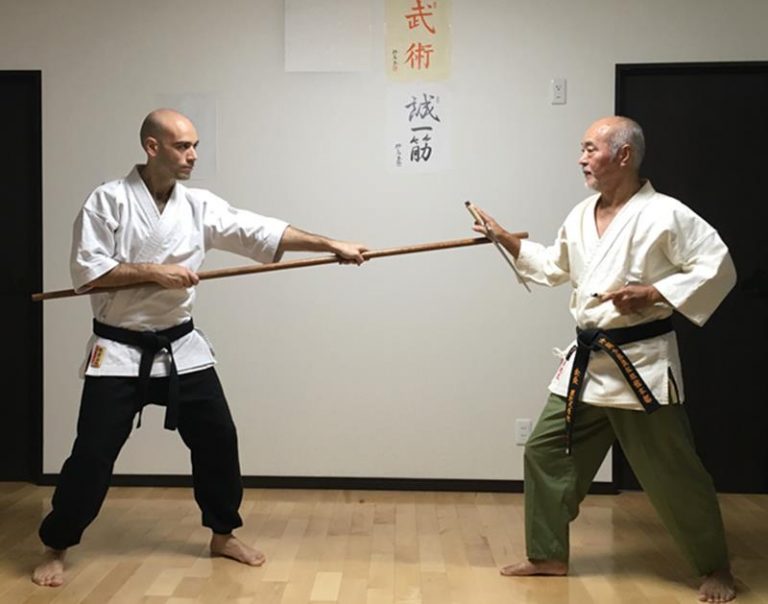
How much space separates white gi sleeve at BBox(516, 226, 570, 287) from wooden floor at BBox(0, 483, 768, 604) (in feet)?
3.16

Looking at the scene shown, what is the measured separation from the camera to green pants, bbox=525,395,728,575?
3.00 metres

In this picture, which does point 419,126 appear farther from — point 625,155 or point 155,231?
point 155,231

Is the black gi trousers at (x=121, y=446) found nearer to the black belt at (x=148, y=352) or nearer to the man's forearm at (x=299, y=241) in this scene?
the black belt at (x=148, y=352)

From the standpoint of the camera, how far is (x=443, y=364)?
4.43 metres

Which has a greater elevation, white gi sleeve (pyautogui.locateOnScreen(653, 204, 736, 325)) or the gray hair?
the gray hair

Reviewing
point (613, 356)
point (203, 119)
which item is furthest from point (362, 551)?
point (203, 119)

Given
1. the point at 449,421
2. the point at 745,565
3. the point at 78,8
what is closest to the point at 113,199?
the point at 78,8

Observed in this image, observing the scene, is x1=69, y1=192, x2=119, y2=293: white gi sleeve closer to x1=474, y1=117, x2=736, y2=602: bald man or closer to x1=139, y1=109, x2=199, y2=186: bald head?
x1=139, y1=109, x2=199, y2=186: bald head

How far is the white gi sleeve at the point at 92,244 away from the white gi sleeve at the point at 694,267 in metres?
1.70

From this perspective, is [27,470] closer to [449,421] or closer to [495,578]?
[449,421]

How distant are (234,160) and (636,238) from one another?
6.79 ft

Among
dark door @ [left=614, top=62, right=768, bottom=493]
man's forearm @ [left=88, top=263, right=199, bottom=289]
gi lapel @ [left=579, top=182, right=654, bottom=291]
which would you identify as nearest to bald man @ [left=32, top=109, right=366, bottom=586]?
man's forearm @ [left=88, top=263, right=199, bottom=289]

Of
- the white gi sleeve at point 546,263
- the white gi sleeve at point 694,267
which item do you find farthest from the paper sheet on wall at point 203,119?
the white gi sleeve at point 694,267

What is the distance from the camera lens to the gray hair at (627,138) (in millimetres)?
3068
